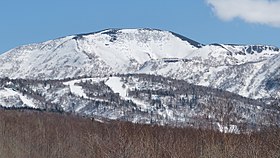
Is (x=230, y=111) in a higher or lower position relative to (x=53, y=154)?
higher

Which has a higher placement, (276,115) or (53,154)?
(276,115)

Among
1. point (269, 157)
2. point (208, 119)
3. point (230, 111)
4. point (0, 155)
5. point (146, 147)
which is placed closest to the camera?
point (269, 157)

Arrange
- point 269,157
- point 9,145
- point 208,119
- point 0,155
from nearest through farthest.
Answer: point 269,157
point 208,119
point 0,155
point 9,145

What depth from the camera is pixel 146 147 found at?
71.5 feet

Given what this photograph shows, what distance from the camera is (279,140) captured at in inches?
728

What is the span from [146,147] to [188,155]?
1.69 m

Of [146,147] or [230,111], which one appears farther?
[146,147]

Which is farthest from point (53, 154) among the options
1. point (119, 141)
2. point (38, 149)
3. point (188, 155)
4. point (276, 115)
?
point (276, 115)

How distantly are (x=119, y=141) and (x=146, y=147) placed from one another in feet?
3.47

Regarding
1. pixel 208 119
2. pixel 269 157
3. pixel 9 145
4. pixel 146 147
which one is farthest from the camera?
pixel 9 145

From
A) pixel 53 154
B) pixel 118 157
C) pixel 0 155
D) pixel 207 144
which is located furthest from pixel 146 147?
pixel 53 154

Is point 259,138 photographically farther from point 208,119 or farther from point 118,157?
point 118,157

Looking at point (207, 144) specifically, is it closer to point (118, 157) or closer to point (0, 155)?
point (118, 157)

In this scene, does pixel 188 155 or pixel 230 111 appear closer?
pixel 230 111
